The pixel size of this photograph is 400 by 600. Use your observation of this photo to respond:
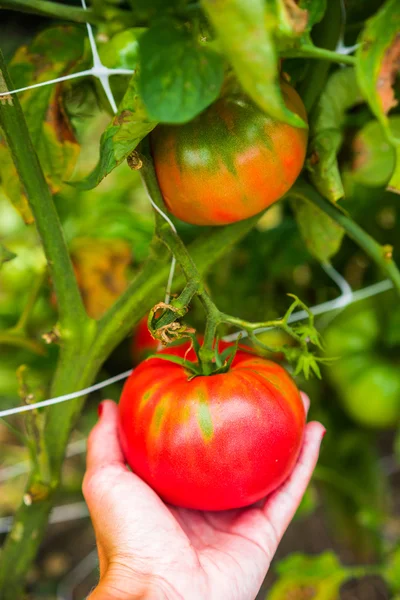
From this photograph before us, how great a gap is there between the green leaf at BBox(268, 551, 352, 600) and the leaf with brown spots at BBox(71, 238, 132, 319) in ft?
1.55

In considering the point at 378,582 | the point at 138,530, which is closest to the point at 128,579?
the point at 138,530

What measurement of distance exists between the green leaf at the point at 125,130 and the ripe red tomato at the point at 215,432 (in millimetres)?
185

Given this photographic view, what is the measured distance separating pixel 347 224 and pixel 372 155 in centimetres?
24

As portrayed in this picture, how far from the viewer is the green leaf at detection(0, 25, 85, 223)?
0.51 metres

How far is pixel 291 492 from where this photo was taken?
1.82 feet

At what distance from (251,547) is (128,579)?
0.13 meters

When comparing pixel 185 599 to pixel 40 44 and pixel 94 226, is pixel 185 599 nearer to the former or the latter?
pixel 40 44

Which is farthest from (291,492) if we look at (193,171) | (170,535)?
(193,171)

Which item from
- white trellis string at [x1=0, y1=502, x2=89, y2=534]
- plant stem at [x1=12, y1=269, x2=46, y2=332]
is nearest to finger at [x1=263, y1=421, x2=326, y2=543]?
plant stem at [x1=12, y1=269, x2=46, y2=332]

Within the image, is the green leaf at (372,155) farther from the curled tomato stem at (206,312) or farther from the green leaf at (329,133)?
the curled tomato stem at (206,312)

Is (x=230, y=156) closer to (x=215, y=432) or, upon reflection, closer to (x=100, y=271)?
(x=215, y=432)

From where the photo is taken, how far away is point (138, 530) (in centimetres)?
49

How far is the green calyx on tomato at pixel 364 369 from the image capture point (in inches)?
32.8

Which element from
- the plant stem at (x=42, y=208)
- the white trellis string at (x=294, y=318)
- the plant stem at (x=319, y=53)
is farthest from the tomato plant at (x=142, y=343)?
the plant stem at (x=319, y=53)
